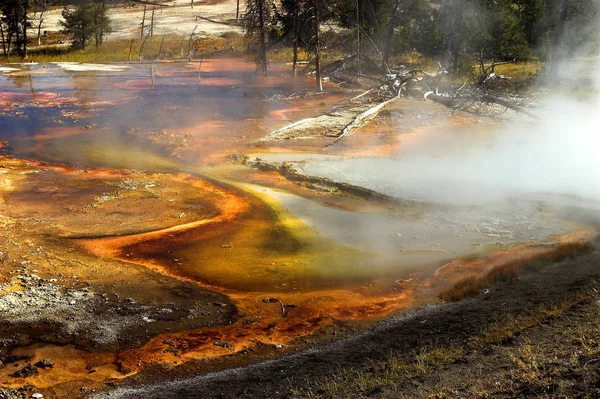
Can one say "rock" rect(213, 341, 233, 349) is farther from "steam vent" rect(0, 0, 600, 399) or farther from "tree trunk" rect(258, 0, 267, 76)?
"tree trunk" rect(258, 0, 267, 76)

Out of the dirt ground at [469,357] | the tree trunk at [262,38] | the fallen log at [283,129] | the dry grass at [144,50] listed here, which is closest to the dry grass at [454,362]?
the dirt ground at [469,357]

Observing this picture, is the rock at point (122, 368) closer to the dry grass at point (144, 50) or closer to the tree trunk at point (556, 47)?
the tree trunk at point (556, 47)

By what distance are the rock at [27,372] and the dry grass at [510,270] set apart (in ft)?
15.4

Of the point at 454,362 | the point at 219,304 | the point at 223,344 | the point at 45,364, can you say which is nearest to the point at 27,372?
the point at 45,364

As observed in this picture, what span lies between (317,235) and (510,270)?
309cm

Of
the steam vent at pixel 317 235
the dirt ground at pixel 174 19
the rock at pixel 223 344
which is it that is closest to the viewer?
the steam vent at pixel 317 235

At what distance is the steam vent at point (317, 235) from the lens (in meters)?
5.46

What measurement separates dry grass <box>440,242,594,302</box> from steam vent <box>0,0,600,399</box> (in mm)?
49

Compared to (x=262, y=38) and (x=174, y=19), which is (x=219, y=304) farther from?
(x=174, y=19)

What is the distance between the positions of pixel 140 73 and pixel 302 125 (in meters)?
15.2

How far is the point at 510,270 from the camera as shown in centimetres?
772

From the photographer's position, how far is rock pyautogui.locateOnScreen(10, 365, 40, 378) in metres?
5.71

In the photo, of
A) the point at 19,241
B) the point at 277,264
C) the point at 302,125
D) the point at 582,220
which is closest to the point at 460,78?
the point at 302,125

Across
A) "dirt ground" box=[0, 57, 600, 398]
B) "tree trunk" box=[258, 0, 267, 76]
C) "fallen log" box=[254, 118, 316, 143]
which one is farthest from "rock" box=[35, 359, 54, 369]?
"tree trunk" box=[258, 0, 267, 76]
